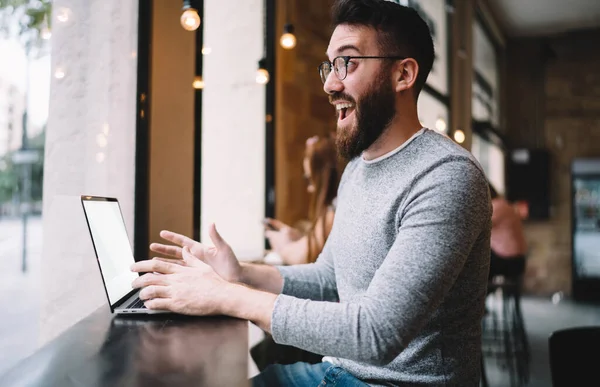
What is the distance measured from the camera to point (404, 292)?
37.4 inches

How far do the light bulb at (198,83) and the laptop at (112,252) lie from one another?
103 cm

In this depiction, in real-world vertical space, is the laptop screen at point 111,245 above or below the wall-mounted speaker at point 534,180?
below

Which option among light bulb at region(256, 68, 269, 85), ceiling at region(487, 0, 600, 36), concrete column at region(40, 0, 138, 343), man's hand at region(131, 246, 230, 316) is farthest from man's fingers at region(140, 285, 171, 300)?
ceiling at region(487, 0, 600, 36)

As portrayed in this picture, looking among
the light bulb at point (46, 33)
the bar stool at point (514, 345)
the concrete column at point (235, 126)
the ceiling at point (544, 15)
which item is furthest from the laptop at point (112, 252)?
the ceiling at point (544, 15)

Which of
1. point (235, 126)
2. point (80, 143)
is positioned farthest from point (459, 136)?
point (80, 143)

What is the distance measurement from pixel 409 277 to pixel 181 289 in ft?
1.68

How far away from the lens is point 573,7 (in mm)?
7211

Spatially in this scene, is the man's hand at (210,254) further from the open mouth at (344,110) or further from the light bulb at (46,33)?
the light bulb at (46,33)

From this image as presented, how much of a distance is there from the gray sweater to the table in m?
0.15

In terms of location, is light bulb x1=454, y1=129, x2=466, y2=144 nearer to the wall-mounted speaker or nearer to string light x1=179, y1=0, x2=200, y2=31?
the wall-mounted speaker

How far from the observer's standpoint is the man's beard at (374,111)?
1.30 meters

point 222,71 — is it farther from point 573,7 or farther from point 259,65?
point 573,7

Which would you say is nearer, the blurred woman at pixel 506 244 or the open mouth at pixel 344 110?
the open mouth at pixel 344 110

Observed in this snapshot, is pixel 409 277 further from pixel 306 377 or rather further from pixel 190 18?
pixel 190 18
